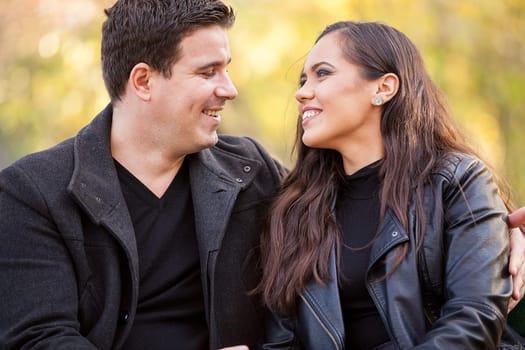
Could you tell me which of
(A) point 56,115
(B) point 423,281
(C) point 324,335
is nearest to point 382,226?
(B) point 423,281

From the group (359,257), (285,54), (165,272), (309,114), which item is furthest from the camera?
(285,54)

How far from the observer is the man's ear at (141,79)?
12.1 ft

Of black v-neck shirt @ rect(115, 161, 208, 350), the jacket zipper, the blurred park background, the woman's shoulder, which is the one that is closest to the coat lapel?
black v-neck shirt @ rect(115, 161, 208, 350)

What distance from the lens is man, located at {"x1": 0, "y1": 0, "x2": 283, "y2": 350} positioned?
3.27m

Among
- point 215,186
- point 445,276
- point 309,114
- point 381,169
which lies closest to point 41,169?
point 215,186

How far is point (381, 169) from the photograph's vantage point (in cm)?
349

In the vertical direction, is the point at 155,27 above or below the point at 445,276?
above

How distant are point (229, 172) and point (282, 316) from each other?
25.6 inches

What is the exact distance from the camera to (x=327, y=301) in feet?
11.0

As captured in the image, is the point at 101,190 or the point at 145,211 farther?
the point at 145,211

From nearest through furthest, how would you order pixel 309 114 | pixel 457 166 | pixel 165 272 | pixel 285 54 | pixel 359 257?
pixel 457 166
pixel 359 257
pixel 165 272
pixel 309 114
pixel 285 54

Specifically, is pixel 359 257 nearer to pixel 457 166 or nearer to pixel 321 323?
pixel 321 323

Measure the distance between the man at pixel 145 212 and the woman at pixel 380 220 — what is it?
7.7 inches

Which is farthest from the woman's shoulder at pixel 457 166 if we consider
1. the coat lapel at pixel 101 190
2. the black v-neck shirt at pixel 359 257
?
the coat lapel at pixel 101 190
